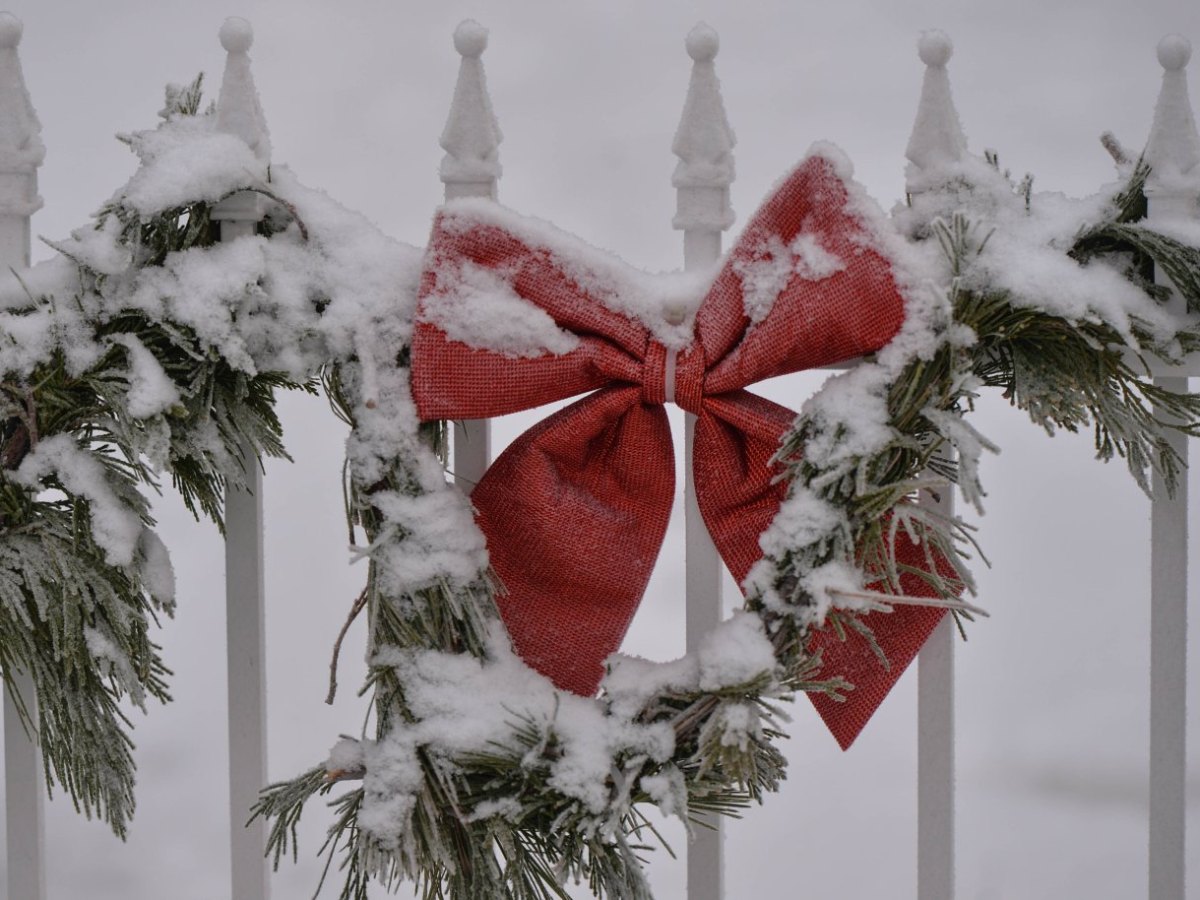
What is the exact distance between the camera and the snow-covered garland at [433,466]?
1.33m

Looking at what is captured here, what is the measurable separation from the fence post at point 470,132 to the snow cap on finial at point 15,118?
42 cm

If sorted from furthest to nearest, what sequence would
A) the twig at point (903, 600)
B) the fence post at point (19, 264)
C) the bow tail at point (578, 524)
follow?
the fence post at point (19, 264)
the bow tail at point (578, 524)
the twig at point (903, 600)

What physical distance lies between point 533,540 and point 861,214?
416 millimetres

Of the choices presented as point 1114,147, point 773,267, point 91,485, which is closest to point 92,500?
point 91,485

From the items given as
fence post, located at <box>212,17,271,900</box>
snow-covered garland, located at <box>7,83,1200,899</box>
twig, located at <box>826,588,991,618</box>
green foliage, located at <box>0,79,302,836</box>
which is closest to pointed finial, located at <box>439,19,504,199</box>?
snow-covered garland, located at <box>7,83,1200,899</box>

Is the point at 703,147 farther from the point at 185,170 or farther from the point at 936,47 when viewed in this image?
the point at 185,170

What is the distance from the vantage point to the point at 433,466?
4.60 feet

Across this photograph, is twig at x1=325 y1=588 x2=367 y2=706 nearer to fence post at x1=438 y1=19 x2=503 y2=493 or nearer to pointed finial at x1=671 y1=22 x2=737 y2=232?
fence post at x1=438 y1=19 x2=503 y2=493

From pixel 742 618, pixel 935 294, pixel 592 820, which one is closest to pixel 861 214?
pixel 935 294

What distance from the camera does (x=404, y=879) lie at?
1379mm

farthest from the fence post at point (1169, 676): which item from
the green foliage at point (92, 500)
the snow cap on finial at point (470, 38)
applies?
the green foliage at point (92, 500)

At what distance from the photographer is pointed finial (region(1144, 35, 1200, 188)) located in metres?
1.43

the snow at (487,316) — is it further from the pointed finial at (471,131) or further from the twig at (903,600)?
the twig at (903,600)

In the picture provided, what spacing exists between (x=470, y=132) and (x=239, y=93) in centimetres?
22
